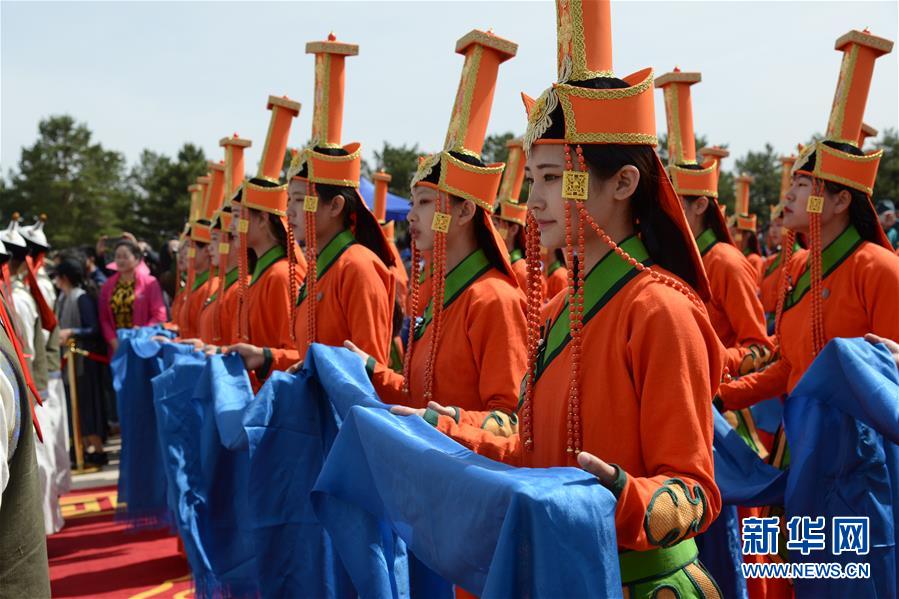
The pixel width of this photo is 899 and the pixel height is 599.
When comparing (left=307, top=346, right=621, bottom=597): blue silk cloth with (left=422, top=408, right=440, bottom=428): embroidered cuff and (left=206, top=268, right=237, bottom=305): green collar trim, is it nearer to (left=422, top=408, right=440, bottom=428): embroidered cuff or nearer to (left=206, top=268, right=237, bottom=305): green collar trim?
(left=422, top=408, right=440, bottom=428): embroidered cuff

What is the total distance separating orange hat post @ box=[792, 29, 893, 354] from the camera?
3.77 meters

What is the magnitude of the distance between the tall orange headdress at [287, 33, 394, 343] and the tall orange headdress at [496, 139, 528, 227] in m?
2.84

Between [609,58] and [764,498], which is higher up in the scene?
[609,58]

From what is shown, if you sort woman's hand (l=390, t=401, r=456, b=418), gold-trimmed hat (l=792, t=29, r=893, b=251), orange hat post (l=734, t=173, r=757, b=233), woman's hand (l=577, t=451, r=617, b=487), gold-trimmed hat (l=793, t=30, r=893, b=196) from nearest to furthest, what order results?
woman's hand (l=577, t=451, r=617, b=487), woman's hand (l=390, t=401, r=456, b=418), gold-trimmed hat (l=792, t=29, r=893, b=251), gold-trimmed hat (l=793, t=30, r=893, b=196), orange hat post (l=734, t=173, r=757, b=233)

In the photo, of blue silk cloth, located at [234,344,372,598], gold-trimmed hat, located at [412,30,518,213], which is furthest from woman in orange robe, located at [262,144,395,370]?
gold-trimmed hat, located at [412,30,518,213]

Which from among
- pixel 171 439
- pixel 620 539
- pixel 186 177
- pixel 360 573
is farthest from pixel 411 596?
pixel 186 177

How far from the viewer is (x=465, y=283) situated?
10.7 feet

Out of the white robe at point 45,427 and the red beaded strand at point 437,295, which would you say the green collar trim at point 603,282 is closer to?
the red beaded strand at point 437,295

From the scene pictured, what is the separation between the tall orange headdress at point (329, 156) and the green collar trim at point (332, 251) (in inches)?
0.9

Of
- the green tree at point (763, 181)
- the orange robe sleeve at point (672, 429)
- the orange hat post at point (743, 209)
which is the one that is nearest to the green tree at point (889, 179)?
Result: the green tree at point (763, 181)

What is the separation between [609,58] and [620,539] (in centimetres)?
111

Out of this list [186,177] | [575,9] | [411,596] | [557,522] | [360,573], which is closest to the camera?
[557,522]

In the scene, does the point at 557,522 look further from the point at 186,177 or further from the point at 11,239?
the point at 186,177

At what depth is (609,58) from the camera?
7.33 feet
